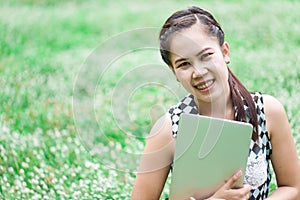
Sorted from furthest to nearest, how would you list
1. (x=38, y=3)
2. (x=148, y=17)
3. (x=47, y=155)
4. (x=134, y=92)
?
(x=38, y=3) < (x=148, y=17) < (x=134, y=92) < (x=47, y=155)

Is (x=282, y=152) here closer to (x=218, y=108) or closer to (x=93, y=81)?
(x=218, y=108)

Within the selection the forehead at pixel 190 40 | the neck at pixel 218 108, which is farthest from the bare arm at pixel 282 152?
the forehead at pixel 190 40

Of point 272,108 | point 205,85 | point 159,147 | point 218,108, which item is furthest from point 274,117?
point 159,147

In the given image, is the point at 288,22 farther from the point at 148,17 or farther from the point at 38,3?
the point at 38,3

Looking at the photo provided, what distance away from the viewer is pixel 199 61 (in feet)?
9.50

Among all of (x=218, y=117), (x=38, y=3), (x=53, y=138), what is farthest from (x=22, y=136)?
(x=38, y=3)

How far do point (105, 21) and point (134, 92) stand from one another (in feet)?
10.8

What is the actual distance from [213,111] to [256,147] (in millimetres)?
256

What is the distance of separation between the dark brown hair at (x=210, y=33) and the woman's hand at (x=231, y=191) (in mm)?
287

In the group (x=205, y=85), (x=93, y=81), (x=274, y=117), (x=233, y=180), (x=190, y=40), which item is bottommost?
(x=93, y=81)

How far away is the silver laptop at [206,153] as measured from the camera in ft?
9.02

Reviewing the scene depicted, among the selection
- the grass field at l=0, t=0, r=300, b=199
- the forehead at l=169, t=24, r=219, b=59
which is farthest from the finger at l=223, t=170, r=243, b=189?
the grass field at l=0, t=0, r=300, b=199

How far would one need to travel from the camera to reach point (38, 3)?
1074cm

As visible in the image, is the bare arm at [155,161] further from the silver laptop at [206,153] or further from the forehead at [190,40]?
the forehead at [190,40]
